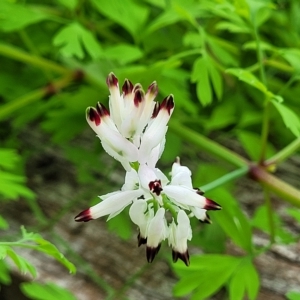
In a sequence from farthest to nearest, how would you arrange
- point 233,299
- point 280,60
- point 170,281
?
point 280,60 → point 170,281 → point 233,299

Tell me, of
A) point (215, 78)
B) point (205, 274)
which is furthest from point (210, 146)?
point (205, 274)

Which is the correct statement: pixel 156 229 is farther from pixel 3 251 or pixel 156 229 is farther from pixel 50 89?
pixel 50 89

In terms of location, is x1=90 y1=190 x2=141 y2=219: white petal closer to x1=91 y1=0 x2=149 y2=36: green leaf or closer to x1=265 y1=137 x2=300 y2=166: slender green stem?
x1=265 y1=137 x2=300 y2=166: slender green stem

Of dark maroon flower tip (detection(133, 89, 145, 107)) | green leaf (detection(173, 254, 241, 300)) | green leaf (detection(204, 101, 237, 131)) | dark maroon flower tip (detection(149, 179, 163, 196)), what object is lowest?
green leaf (detection(173, 254, 241, 300))

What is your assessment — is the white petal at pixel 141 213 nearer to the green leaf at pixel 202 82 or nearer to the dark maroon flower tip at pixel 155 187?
the dark maroon flower tip at pixel 155 187

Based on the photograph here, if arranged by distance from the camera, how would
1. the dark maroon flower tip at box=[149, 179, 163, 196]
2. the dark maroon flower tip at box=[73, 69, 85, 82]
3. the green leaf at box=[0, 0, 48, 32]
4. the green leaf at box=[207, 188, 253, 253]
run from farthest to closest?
the dark maroon flower tip at box=[73, 69, 85, 82] → the green leaf at box=[0, 0, 48, 32] → the green leaf at box=[207, 188, 253, 253] → the dark maroon flower tip at box=[149, 179, 163, 196]

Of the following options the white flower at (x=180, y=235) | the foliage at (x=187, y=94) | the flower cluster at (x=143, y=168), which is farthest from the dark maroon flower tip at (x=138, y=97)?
the foliage at (x=187, y=94)

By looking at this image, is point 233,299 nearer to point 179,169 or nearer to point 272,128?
point 179,169

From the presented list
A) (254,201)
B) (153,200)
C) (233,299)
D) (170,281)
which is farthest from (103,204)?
(254,201)

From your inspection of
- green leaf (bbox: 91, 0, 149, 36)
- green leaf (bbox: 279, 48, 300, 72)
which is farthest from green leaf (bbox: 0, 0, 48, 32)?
green leaf (bbox: 279, 48, 300, 72)
